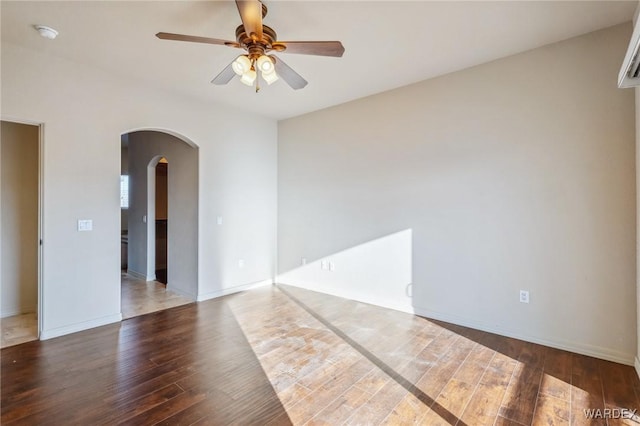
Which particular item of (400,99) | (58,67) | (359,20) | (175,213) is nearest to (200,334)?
(175,213)

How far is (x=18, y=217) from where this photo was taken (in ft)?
12.7

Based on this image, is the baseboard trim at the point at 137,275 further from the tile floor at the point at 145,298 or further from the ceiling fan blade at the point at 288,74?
the ceiling fan blade at the point at 288,74

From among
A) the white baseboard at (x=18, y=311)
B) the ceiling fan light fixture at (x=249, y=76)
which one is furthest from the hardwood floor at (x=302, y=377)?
the ceiling fan light fixture at (x=249, y=76)

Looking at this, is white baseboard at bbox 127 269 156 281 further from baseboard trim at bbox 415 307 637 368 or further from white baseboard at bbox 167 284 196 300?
baseboard trim at bbox 415 307 637 368

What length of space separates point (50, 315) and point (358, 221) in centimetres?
354

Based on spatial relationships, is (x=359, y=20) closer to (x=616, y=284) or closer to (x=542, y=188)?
(x=542, y=188)

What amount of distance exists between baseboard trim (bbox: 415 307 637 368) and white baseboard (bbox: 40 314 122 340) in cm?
355

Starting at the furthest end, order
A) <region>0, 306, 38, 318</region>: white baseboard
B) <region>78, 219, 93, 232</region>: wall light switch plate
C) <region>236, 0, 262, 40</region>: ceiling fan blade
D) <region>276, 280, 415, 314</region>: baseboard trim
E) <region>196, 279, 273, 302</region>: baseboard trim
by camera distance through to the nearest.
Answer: <region>196, 279, 273, 302</region>: baseboard trim, <region>276, 280, 415, 314</region>: baseboard trim, <region>0, 306, 38, 318</region>: white baseboard, <region>78, 219, 93, 232</region>: wall light switch plate, <region>236, 0, 262, 40</region>: ceiling fan blade

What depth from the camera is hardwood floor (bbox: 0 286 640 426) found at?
2.05m

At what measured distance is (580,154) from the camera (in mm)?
2828

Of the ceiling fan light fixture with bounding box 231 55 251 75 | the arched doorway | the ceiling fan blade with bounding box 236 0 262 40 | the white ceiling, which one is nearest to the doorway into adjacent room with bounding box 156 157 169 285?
the arched doorway

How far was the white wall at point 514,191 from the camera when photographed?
8.87ft

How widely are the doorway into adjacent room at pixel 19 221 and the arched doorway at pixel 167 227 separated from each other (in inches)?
42.0

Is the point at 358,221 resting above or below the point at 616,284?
above
